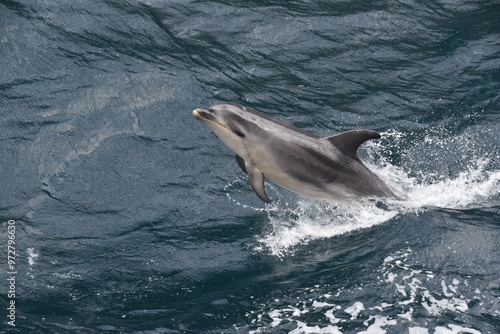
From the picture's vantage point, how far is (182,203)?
11609mm

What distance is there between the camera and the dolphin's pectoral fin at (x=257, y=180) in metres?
10.8

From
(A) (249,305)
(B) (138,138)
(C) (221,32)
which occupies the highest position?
(C) (221,32)

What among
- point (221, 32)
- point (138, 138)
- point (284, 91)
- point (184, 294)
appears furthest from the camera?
point (221, 32)

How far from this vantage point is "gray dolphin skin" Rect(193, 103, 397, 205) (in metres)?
11.0

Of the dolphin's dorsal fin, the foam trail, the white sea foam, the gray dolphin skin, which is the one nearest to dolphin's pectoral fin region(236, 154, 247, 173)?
the gray dolphin skin

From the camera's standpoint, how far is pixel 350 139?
10.9m

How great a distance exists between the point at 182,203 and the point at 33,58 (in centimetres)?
469

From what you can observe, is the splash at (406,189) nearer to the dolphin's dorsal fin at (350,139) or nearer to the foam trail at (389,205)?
the foam trail at (389,205)

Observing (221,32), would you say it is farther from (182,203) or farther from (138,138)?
(182,203)

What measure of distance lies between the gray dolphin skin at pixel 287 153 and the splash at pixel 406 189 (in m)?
0.49

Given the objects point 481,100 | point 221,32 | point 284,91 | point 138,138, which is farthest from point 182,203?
point 481,100

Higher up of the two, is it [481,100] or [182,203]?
[481,100]

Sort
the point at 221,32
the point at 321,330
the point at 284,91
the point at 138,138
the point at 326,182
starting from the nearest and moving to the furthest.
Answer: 1. the point at 321,330
2. the point at 326,182
3. the point at 138,138
4. the point at 284,91
5. the point at 221,32

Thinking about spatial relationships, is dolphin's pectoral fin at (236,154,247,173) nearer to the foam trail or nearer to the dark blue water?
the dark blue water
